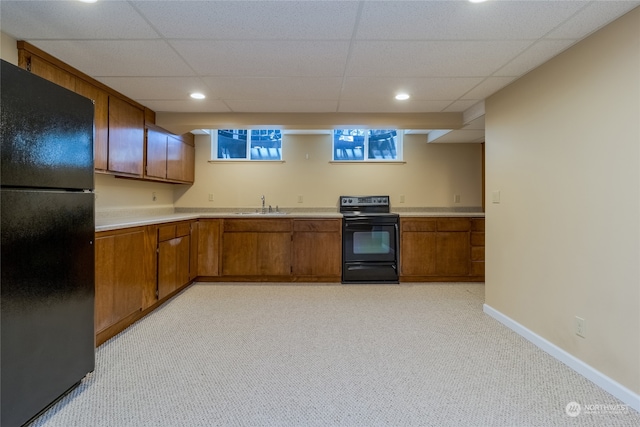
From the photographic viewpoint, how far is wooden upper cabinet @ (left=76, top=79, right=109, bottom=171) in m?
2.50

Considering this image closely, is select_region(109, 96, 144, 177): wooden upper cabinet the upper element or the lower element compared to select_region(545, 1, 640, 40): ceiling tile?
lower

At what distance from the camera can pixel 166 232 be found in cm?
311

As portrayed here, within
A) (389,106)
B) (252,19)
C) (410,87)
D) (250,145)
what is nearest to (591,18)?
(410,87)

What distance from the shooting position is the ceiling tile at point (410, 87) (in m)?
2.52

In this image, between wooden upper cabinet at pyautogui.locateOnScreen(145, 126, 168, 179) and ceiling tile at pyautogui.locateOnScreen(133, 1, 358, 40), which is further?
wooden upper cabinet at pyautogui.locateOnScreen(145, 126, 168, 179)

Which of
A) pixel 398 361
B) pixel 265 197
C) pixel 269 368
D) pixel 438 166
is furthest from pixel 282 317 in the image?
pixel 438 166

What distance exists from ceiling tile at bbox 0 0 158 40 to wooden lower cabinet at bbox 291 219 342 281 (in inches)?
102

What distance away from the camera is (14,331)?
135cm

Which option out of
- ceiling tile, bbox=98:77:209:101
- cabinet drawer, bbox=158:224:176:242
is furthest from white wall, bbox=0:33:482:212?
ceiling tile, bbox=98:77:209:101

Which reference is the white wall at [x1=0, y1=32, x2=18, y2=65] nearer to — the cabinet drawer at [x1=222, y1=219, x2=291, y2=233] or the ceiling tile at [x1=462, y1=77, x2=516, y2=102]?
the cabinet drawer at [x1=222, y1=219, x2=291, y2=233]

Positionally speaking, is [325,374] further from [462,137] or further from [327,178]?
[462,137]

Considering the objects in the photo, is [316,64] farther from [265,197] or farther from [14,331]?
[265,197]

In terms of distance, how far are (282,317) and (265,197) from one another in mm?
2123

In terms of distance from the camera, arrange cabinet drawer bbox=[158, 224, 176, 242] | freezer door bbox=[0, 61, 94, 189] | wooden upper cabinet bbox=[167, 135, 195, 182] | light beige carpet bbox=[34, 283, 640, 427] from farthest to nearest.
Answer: wooden upper cabinet bbox=[167, 135, 195, 182] → cabinet drawer bbox=[158, 224, 176, 242] → light beige carpet bbox=[34, 283, 640, 427] → freezer door bbox=[0, 61, 94, 189]
